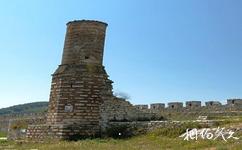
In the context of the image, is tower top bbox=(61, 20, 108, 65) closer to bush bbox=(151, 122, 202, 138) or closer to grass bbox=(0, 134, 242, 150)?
grass bbox=(0, 134, 242, 150)

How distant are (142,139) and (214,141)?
4.07m

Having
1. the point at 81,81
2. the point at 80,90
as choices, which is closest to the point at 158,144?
the point at 80,90

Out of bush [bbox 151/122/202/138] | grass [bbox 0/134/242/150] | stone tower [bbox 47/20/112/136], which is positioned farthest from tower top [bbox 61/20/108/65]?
bush [bbox 151/122/202/138]

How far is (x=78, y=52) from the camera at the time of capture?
21109 mm

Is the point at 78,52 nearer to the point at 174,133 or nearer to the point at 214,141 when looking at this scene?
the point at 174,133

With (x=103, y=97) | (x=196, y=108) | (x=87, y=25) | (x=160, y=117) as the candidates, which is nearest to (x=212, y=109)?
(x=196, y=108)

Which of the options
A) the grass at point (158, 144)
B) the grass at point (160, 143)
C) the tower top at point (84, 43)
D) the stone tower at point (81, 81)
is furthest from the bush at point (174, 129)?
the tower top at point (84, 43)

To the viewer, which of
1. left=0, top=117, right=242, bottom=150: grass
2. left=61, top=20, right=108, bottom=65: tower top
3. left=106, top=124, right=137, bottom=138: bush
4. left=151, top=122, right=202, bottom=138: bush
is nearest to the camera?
left=0, top=117, right=242, bottom=150: grass

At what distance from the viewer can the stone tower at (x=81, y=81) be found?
20.4 metres

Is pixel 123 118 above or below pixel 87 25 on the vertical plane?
below

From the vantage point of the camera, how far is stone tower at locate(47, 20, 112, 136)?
20422 millimetres

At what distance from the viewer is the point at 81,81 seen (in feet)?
67.7

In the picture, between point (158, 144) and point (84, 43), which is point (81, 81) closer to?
point (84, 43)

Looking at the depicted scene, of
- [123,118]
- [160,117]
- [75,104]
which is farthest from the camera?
[160,117]
